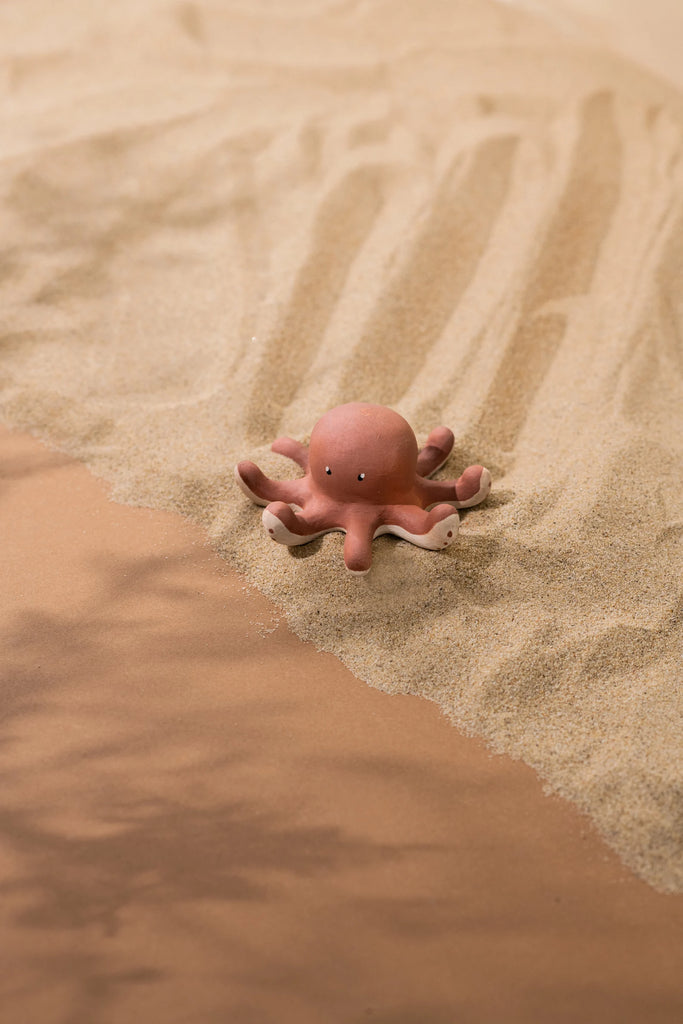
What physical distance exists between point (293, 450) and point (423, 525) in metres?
0.37

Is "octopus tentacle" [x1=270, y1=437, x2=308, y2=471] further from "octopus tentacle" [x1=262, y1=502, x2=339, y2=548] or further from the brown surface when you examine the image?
the brown surface

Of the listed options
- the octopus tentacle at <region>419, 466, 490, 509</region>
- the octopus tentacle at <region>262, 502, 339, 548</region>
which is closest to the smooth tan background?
the octopus tentacle at <region>262, 502, 339, 548</region>

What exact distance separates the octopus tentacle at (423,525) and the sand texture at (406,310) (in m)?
0.04

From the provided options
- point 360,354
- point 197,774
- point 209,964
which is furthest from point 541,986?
point 360,354

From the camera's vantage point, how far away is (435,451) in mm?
1881

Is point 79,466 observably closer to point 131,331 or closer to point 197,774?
point 131,331

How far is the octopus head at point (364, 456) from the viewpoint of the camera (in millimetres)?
1655

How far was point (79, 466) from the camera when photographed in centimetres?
201

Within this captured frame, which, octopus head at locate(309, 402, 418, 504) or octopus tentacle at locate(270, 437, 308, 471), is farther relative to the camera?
octopus tentacle at locate(270, 437, 308, 471)

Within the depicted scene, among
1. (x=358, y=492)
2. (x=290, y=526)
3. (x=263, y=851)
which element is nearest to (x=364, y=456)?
(x=358, y=492)

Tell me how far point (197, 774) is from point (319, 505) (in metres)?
0.55

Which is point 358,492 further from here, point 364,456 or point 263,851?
point 263,851

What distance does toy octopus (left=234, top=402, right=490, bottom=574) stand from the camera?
5.35ft

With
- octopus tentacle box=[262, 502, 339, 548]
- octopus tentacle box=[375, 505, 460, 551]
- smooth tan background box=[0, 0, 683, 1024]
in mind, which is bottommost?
smooth tan background box=[0, 0, 683, 1024]
